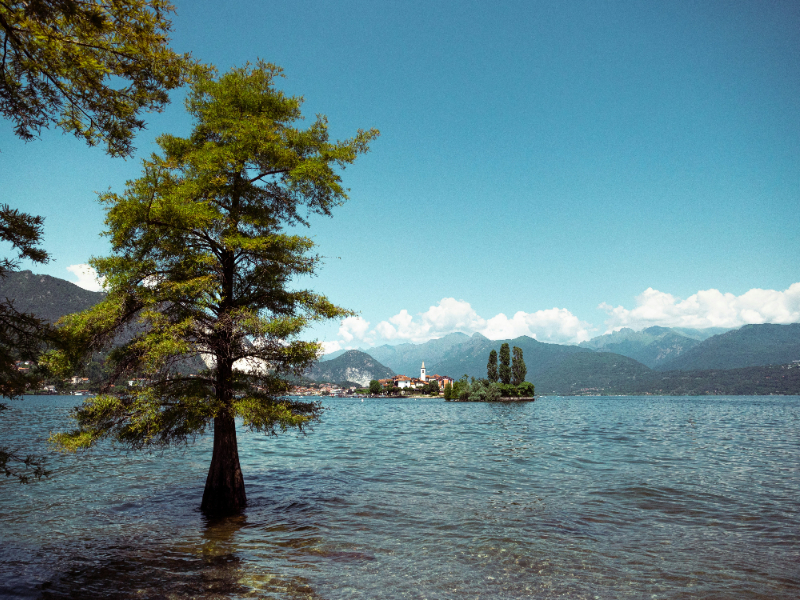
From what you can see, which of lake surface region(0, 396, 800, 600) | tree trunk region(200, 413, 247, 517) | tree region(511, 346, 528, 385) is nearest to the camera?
lake surface region(0, 396, 800, 600)

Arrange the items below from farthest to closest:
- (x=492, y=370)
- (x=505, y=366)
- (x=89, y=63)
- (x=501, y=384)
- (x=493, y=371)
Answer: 1. (x=492, y=370)
2. (x=493, y=371)
3. (x=505, y=366)
4. (x=501, y=384)
5. (x=89, y=63)

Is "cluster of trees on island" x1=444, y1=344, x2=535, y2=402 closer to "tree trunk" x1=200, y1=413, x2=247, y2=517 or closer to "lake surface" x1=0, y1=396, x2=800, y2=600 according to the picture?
"lake surface" x1=0, y1=396, x2=800, y2=600

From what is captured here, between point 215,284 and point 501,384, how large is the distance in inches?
5757

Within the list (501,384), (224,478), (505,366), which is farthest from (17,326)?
(505,366)

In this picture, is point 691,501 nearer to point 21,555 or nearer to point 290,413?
point 290,413

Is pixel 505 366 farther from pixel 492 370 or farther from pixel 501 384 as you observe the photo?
pixel 501 384

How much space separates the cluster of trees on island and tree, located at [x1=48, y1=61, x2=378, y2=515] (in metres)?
138

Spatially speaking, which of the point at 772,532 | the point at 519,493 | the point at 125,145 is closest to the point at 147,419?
the point at 125,145

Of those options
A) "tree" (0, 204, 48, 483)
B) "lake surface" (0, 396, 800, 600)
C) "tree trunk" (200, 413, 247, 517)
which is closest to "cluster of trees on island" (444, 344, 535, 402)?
"lake surface" (0, 396, 800, 600)

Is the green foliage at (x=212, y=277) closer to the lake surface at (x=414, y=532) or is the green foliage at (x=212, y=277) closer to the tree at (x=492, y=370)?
the lake surface at (x=414, y=532)

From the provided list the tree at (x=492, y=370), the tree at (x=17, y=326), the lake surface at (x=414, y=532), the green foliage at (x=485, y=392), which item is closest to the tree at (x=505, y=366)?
the tree at (x=492, y=370)

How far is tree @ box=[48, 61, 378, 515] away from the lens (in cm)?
1220

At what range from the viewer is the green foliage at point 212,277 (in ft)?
39.9

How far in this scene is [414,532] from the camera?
13578 mm
